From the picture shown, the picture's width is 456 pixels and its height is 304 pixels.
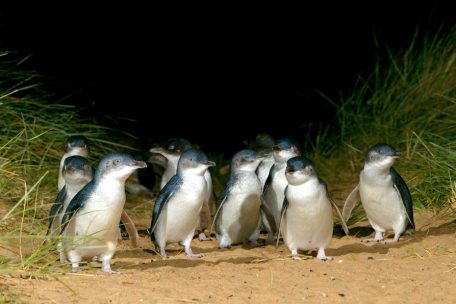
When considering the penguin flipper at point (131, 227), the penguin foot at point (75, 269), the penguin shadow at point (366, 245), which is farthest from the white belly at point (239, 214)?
the penguin foot at point (75, 269)

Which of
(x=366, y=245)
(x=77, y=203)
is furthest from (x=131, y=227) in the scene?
(x=366, y=245)

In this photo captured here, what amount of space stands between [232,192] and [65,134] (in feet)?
6.66

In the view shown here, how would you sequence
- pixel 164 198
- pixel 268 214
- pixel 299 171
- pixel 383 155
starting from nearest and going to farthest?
pixel 299 171, pixel 164 198, pixel 383 155, pixel 268 214

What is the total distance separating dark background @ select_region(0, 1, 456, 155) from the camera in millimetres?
12805

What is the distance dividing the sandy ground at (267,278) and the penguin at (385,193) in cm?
17

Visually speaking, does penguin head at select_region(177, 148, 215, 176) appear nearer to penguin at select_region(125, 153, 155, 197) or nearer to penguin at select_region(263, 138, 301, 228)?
penguin at select_region(263, 138, 301, 228)

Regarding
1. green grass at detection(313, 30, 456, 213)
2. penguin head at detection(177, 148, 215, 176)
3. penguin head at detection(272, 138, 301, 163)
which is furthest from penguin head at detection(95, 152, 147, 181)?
green grass at detection(313, 30, 456, 213)

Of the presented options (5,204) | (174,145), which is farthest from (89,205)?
(174,145)

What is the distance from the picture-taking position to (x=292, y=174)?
22.9 ft

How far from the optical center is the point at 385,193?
7793 mm

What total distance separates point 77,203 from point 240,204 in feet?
5.51

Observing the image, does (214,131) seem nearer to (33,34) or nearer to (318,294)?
(33,34)

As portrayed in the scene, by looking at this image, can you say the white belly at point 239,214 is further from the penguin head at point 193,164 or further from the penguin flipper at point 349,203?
the penguin flipper at point 349,203

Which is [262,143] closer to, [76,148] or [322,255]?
[76,148]
